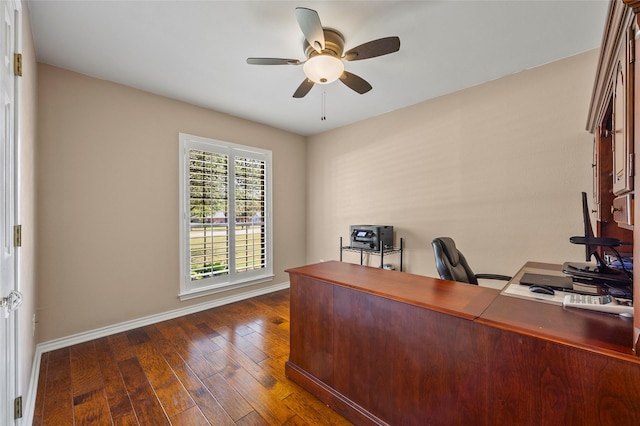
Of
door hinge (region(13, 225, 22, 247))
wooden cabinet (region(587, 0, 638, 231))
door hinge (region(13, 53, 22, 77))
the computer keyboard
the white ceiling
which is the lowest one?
the computer keyboard

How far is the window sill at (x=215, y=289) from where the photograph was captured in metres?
3.27

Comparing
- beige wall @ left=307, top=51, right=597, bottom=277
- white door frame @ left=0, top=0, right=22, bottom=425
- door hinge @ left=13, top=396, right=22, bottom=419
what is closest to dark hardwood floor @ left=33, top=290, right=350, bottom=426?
door hinge @ left=13, top=396, right=22, bottom=419

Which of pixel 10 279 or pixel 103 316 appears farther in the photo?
pixel 103 316

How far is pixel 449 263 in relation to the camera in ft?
6.73

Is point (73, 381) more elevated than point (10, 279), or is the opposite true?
point (10, 279)

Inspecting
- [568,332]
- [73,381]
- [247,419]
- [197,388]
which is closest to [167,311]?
[73,381]

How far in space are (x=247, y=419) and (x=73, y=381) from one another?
1.43 metres

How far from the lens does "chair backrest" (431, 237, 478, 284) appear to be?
1.94 m

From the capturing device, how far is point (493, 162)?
2.76 metres

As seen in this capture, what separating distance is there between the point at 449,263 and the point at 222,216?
9.17 feet

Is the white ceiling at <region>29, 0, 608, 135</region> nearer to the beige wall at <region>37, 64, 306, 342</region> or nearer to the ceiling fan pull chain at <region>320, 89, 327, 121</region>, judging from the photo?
the ceiling fan pull chain at <region>320, 89, 327, 121</region>

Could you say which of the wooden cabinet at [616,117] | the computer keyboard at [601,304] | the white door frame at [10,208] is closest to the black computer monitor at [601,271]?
the wooden cabinet at [616,117]

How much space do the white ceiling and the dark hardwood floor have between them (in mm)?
2593

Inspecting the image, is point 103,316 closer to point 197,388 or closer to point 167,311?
point 167,311
